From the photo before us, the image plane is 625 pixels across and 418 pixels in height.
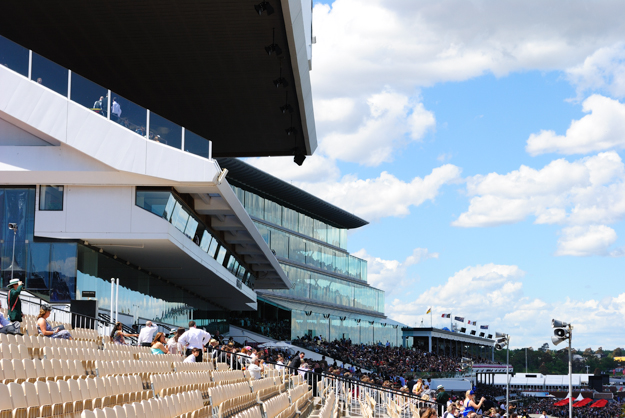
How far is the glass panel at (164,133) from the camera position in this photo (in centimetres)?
2034

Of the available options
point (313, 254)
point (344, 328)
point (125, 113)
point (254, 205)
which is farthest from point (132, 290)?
point (344, 328)

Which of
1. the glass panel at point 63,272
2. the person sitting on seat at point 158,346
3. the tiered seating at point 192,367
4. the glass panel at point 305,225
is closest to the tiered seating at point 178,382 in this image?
the tiered seating at point 192,367

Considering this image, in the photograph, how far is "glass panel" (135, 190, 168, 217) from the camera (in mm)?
20938

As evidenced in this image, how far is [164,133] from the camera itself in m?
20.4

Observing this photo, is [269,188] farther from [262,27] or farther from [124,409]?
[124,409]

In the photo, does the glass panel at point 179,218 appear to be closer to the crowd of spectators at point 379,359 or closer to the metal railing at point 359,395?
the metal railing at point 359,395

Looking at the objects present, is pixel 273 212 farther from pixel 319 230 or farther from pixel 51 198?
pixel 51 198

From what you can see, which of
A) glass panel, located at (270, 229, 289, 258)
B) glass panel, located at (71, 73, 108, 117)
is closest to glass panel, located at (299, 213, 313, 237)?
glass panel, located at (270, 229, 289, 258)

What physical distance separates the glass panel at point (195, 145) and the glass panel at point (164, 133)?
214 mm

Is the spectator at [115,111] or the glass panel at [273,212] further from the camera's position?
the glass panel at [273,212]

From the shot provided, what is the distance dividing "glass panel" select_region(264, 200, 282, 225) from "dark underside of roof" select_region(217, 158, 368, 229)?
0.40 metres

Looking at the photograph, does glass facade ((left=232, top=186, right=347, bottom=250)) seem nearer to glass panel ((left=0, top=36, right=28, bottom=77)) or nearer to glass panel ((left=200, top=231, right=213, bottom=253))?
glass panel ((left=200, top=231, right=213, bottom=253))

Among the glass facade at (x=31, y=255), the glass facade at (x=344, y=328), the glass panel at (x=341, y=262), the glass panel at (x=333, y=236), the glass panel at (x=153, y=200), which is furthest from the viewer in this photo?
the glass panel at (x=333, y=236)

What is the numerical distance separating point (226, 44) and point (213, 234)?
32.1 feet
